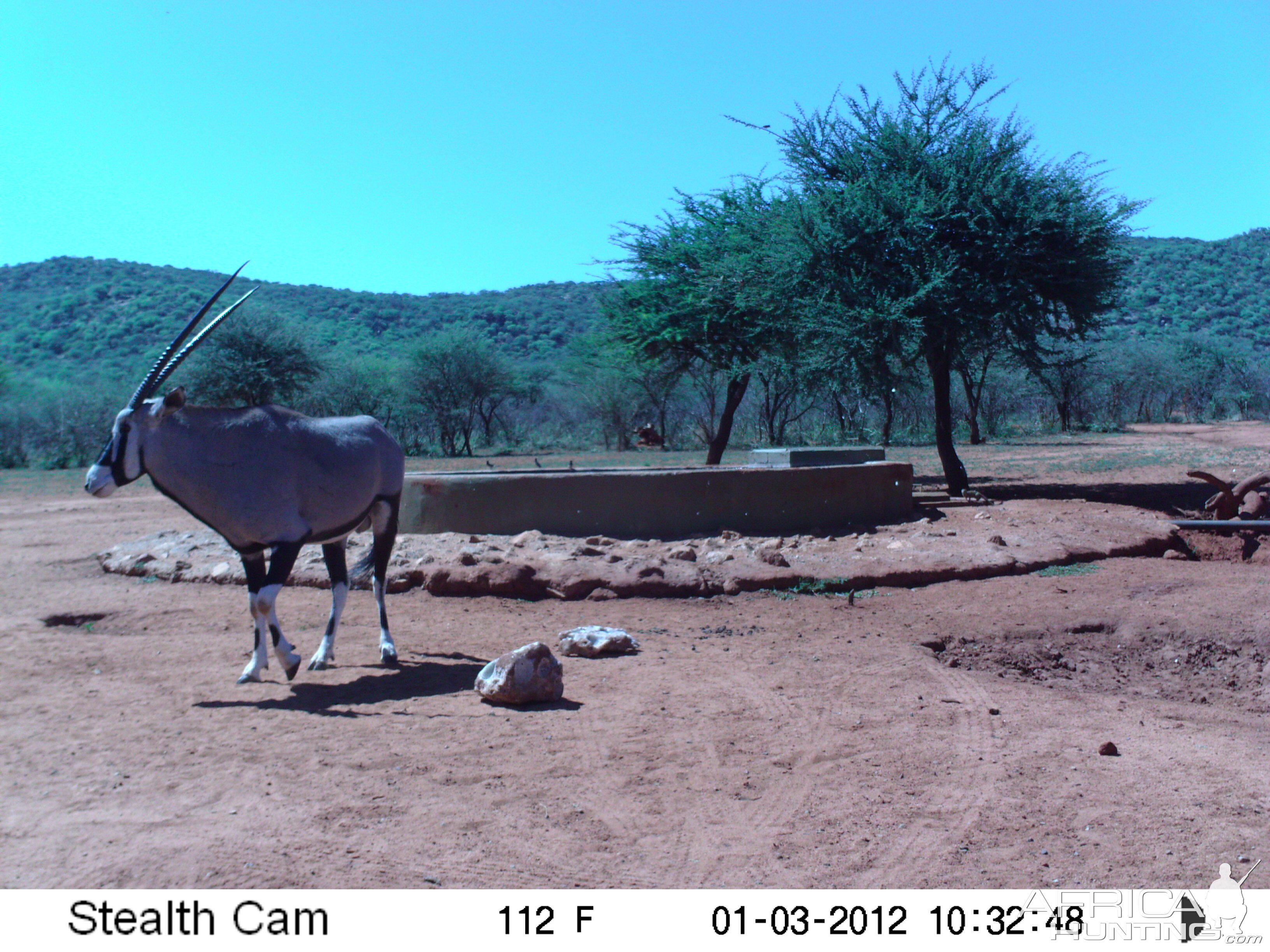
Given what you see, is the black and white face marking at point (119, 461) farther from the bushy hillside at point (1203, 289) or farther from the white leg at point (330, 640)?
the bushy hillside at point (1203, 289)

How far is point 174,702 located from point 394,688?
121 cm

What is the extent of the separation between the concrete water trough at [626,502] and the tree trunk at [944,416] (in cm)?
458

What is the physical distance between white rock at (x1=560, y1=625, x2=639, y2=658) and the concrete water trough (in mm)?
3866

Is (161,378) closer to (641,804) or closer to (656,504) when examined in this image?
(641,804)

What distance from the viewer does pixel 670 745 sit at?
475 centimetres

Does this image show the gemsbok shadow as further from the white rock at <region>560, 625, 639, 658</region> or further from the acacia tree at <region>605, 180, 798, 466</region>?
the acacia tree at <region>605, 180, 798, 466</region>

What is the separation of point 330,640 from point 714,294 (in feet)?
43.8

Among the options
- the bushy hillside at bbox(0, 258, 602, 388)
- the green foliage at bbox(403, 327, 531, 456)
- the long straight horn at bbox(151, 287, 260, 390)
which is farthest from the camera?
the bushy hillside at bbox(0, 258, 602, 388)

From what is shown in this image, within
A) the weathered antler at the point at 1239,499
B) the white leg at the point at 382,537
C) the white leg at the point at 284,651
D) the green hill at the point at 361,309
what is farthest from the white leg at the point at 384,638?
the green hill at the point at 361,309

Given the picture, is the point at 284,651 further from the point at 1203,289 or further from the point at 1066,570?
the point at 1203,289

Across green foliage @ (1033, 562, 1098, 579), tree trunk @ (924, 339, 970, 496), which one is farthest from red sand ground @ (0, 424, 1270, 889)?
tree trunk @ (924, 339, 970, 496)

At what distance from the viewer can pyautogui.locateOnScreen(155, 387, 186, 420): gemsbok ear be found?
560 cm

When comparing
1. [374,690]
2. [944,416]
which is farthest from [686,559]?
[944,416]

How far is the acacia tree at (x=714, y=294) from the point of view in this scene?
56.6ft
